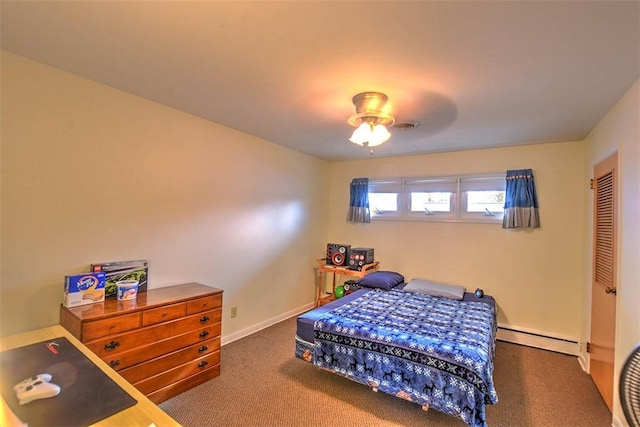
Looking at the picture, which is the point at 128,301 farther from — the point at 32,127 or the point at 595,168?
the point at 595,168

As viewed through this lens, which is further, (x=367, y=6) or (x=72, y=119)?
(x=72, y=119)

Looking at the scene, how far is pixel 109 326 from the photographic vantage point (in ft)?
6.28

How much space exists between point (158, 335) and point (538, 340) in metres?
3.93

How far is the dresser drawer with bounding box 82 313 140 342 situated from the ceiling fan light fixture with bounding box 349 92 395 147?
6.75 feet

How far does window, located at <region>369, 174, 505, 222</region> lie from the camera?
371 centimetres

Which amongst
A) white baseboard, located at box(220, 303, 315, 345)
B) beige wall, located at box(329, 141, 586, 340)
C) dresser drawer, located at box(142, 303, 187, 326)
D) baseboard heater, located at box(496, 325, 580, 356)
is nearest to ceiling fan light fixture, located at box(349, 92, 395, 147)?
dresser drawer, located at box(142, 303, 187, 326)

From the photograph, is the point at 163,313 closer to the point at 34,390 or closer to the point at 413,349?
the point at 34,390

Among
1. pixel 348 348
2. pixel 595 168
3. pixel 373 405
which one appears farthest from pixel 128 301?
pixel 595 168

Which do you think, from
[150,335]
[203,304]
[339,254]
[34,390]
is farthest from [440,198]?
[34,390]

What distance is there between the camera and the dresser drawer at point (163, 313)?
83.0 inches

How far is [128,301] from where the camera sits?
2.19 meters

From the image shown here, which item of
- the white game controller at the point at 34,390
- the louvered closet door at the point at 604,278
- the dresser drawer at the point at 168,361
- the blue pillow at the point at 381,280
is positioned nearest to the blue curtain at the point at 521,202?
the louvered closet door at the point at 604,278

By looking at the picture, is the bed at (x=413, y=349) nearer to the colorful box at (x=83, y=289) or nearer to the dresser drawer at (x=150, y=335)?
the dresser drawer at (x=150, y=335)

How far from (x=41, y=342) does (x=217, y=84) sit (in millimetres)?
1889
